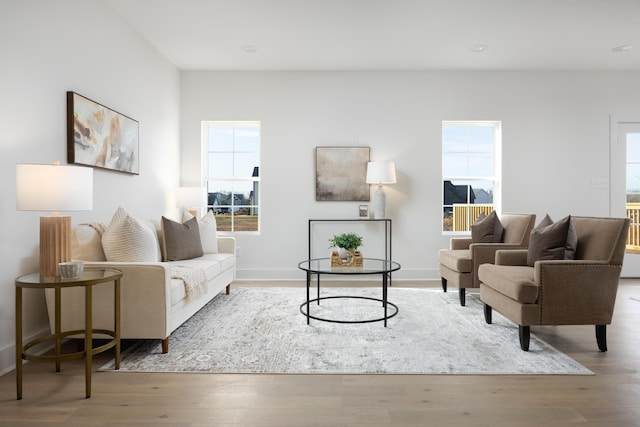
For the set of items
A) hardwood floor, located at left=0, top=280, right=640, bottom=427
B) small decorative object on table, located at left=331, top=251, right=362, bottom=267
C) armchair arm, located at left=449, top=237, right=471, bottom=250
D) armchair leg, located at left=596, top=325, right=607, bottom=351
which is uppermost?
armchair arm, located at left=449, top=237, right=471, bottom=250

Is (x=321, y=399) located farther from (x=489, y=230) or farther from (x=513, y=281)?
(x=489, y=230)

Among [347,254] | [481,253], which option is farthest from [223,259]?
[481,253]

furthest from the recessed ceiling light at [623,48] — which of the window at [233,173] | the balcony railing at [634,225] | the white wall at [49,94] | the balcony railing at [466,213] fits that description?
the white wall at [49,94]

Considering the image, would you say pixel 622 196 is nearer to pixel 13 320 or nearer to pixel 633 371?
pixel 633 371

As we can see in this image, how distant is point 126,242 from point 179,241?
38.9 inches

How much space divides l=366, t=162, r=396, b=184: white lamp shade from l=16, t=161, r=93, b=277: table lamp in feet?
11.1

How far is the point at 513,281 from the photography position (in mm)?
2789

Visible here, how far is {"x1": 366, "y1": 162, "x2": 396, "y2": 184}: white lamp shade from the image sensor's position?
16.8 ft

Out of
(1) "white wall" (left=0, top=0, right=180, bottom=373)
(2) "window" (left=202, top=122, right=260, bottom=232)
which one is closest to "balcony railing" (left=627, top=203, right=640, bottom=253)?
(2) "window" (left=202, top=122, right=260, bottom=232)

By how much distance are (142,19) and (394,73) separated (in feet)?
10.0

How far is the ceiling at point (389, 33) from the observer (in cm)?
372

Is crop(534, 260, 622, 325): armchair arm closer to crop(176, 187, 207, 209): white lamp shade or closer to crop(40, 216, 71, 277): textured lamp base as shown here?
crop(40, 216, 71, 277): textured lamp base

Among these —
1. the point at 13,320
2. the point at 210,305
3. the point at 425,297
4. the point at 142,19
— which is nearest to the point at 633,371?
the point at 425,297

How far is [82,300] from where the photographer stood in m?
2.63
